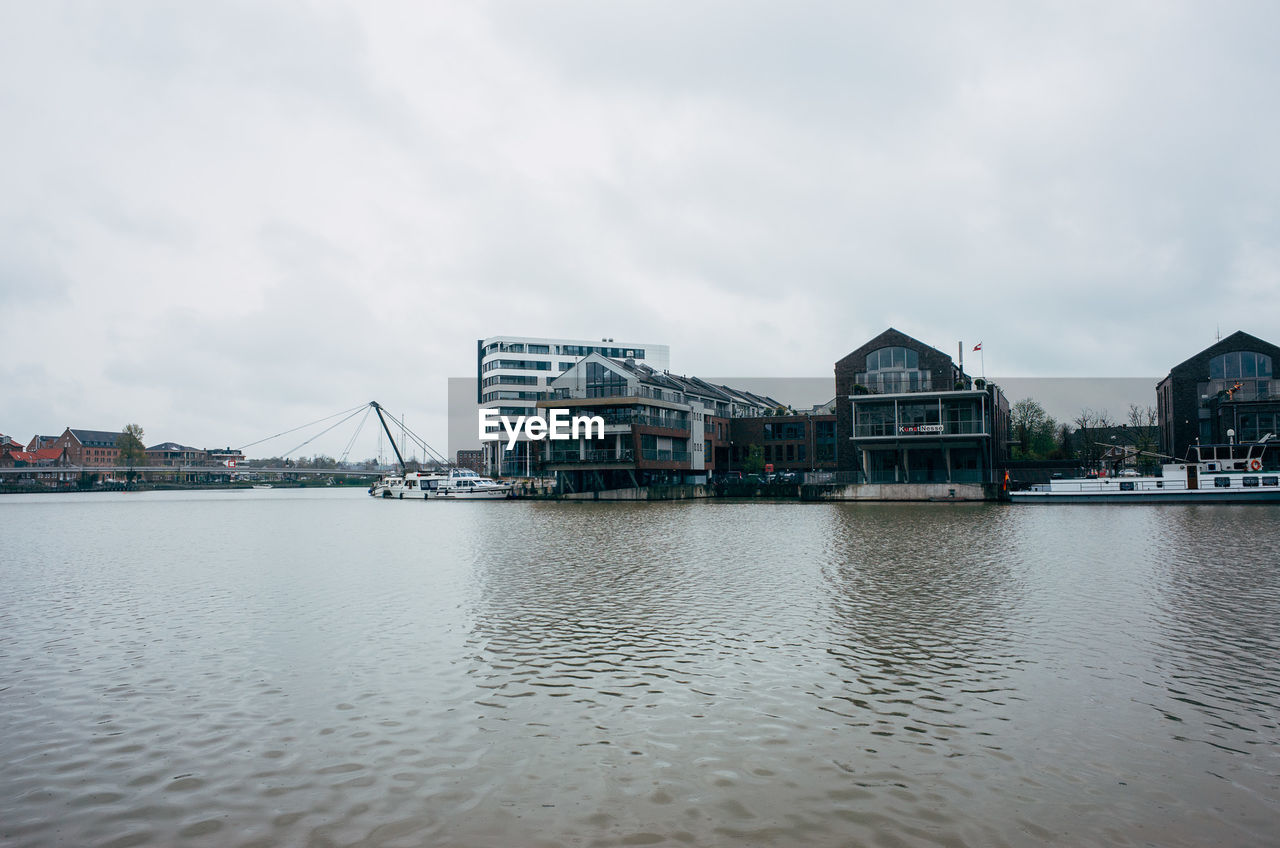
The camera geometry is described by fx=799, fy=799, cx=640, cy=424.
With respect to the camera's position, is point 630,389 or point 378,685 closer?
point 378,685

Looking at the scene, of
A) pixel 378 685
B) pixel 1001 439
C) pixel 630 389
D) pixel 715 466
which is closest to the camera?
pixel 378 685

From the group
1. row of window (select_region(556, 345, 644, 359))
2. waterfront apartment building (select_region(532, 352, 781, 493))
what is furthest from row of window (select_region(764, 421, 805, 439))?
row of window (select_region(556, 345, 644, 359))

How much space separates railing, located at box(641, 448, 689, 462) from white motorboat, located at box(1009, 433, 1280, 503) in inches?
1323

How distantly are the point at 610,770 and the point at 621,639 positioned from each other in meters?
5.90

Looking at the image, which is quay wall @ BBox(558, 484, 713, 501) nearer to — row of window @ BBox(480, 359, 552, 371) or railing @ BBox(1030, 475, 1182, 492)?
railing @ BBox(1030, 475, 1182, 492)

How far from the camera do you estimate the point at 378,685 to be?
1129 cm

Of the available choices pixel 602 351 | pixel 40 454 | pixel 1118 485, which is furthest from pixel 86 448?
pixel 1118 485

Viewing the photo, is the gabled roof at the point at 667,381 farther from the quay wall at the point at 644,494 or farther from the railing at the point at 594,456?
the quay wall at the point at 644,494

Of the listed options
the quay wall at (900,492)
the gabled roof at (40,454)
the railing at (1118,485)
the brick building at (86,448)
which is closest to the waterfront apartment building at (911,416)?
the quay wall at (900,492)

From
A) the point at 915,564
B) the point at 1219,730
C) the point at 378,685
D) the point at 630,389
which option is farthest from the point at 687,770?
the point at 630,389

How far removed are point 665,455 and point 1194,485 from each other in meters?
46.0

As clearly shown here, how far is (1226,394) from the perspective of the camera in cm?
6544

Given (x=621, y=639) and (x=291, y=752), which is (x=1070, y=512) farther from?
(x=291, y=752)

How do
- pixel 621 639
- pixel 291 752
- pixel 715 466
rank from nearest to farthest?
pixel 291 752, pixel 621 639, pixel 715 466
